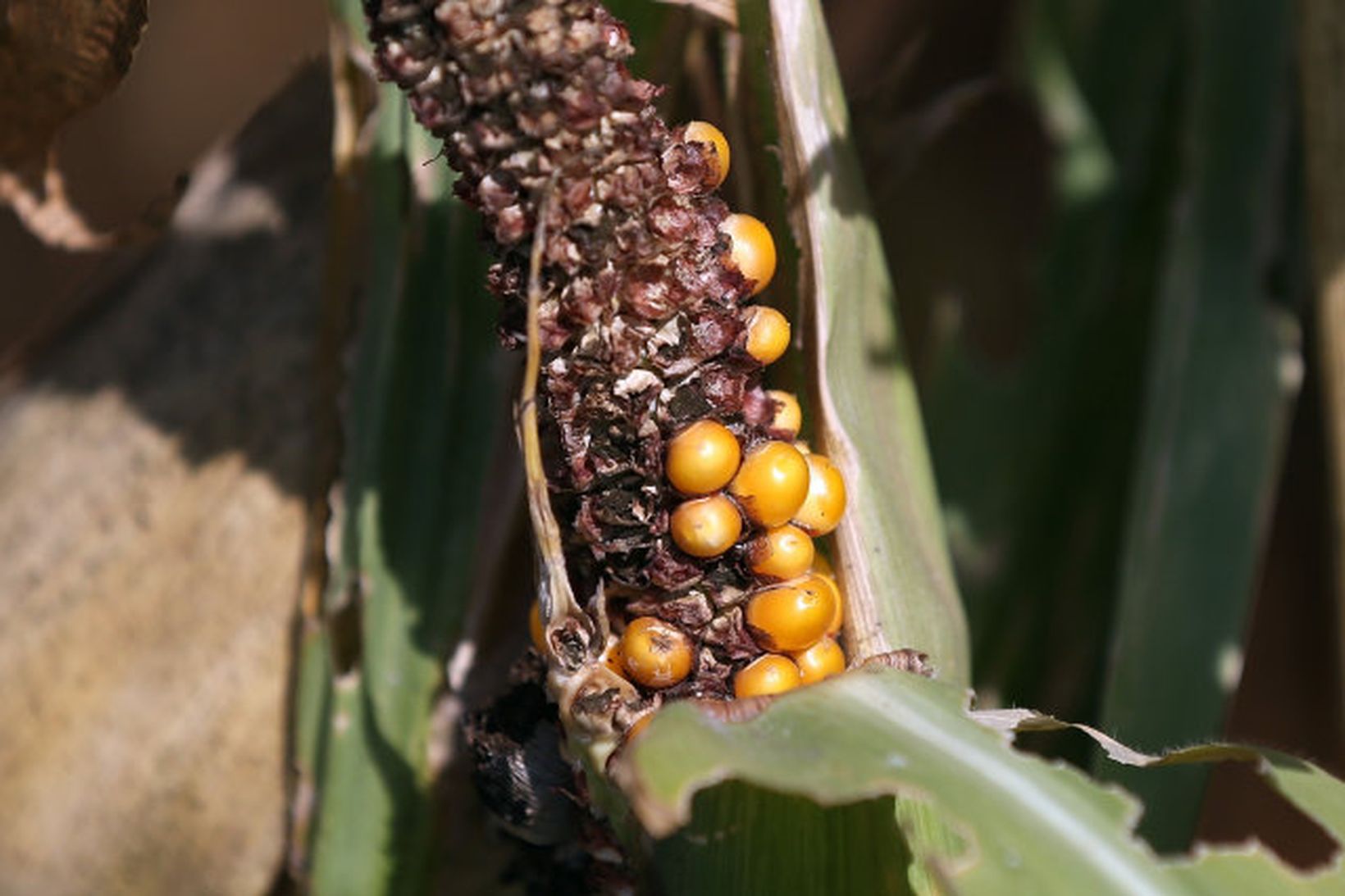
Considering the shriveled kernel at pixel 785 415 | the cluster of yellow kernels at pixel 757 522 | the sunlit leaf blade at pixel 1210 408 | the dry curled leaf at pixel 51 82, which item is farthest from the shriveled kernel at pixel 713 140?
the sunlit leaf blade at pixel 1210 408

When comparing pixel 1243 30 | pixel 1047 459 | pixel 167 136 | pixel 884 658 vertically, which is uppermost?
pixel 1243 30

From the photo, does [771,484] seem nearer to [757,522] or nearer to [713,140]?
[757,522]

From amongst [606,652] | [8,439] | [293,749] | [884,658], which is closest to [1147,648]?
[884,658]

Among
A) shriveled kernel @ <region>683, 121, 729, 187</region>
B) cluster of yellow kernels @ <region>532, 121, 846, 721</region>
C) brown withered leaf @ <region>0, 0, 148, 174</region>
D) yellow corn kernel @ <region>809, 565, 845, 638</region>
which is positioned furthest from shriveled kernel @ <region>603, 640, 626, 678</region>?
brown withered leaf @ <region>0, 0, 148, 174</region>

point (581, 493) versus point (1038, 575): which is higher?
point (581, 493)

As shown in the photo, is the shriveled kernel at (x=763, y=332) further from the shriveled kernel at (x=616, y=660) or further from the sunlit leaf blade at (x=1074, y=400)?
the sunlit leaf blade at (x=1074, y=400)

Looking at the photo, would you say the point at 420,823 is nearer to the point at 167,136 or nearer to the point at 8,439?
the point at 8,439

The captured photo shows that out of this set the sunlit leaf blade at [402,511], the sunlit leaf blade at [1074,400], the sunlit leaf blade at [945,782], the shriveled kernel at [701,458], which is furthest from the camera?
the sunlit leaf blade at [1074,400]
